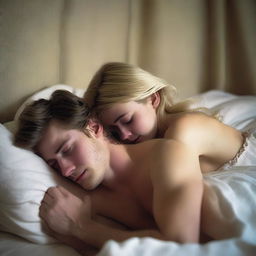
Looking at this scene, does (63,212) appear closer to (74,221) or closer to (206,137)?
(74,221)

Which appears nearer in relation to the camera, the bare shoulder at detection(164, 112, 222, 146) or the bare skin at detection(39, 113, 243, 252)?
the bare skin at detection(39, 113, 243, 252)

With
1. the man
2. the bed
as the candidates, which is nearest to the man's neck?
the man

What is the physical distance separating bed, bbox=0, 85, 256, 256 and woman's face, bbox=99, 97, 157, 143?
0.28 metres

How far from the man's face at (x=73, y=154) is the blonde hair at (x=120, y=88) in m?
0.24

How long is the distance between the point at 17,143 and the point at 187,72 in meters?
1.24

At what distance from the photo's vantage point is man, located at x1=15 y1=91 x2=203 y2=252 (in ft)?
2.34

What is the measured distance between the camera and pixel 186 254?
571mm

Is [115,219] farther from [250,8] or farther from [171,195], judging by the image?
[250,8]

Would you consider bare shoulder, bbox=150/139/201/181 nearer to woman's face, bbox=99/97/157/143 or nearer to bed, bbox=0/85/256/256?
bed, bbox=0/85/256/256

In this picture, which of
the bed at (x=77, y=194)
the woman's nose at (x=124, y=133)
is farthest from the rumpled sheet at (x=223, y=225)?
the woman's nose at (x=124, y=133)

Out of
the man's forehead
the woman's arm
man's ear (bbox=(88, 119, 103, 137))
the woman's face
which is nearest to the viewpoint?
the woman's arm

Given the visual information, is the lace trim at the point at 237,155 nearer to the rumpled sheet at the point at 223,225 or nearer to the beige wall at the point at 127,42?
the rumpled sheet at the point at 223,225

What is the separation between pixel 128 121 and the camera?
113cm

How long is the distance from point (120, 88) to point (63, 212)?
20.3 inches
